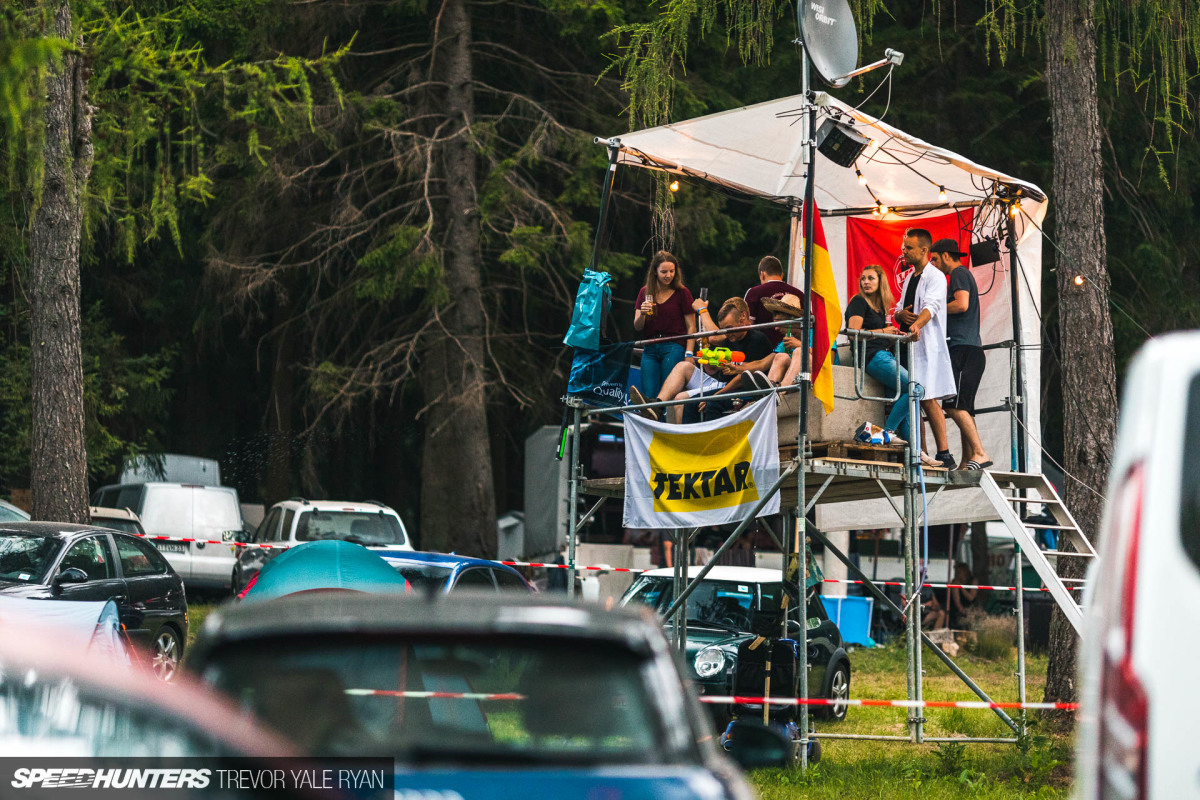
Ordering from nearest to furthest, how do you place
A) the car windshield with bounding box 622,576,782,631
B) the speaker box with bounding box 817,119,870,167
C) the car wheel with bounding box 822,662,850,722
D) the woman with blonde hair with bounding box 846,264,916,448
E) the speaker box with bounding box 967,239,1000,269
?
the speaker box with bounding box 817,119,870,167
the woman with blonde hair with bounding box 846,264,916,448
the speaker box with bounding box 967,239,1000,269
the car windshield with bounding box 622,576,782,631
the car wheel with bounding box 822,662,850,722

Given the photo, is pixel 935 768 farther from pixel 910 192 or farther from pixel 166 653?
pixel 166 653

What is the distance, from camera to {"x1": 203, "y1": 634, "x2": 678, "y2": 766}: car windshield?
147 inches

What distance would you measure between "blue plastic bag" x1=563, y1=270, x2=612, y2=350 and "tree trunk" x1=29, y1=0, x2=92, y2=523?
664 centimetres

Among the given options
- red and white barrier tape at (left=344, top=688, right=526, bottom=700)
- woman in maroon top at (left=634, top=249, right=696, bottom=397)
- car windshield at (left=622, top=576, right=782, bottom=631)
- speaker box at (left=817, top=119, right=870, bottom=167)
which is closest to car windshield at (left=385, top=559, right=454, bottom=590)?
car windshield at (left=622, top=576, right=782, bottom=631)

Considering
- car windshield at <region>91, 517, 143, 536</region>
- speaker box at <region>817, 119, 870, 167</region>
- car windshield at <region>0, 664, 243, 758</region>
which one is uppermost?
speaker box at <region>817, 119, 870, 167</region>

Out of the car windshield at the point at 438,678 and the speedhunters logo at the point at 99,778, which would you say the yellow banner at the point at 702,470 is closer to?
the car windshield at the point at 438,678

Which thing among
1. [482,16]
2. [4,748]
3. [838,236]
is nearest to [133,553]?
[838,236]

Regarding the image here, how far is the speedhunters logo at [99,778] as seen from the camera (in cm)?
292

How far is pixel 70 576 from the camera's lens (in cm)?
1310

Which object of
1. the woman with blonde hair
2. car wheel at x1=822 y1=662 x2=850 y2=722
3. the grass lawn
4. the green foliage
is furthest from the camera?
car wheel at x1=822 y1=662 x2=850 y2=722

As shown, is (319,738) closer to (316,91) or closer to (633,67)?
(633,67)

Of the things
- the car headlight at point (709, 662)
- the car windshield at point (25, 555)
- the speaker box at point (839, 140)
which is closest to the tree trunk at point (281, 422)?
the car windshield at point (25, 555)

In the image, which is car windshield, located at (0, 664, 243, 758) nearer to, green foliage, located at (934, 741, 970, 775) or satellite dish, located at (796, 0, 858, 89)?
green foliage, located at (934, 741, 970, 775)

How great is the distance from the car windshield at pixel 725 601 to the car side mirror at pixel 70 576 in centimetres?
571
